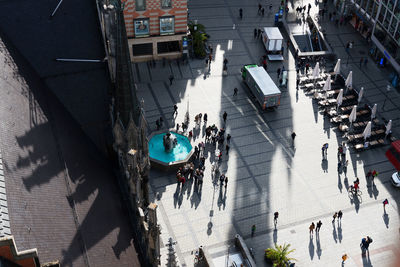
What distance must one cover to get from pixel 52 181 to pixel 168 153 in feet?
82.1

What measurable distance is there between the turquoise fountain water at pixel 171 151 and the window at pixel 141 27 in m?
14.2

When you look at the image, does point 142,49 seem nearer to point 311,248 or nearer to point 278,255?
point 311,248

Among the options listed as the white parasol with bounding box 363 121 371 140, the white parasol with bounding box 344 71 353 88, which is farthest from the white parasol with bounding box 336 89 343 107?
the white parasol with bounding box 363 121 371 140

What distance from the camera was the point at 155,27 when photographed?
185 ft

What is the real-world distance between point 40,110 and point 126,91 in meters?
4.31

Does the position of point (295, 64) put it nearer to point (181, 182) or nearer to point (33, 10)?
point (181, 182)

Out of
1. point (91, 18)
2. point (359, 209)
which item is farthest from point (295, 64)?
point (91, 18)

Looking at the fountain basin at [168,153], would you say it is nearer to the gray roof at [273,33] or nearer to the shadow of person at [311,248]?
the shadow of person at [311,248]

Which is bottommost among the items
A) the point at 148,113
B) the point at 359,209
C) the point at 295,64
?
the point at 359,209

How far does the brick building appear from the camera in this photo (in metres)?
54.6

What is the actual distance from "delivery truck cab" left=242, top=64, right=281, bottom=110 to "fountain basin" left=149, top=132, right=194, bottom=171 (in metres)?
9.58

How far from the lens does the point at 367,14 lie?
208 feet

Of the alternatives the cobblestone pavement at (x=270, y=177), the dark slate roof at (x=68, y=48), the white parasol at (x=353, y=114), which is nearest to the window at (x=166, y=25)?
the cobblestone pavement at (x=270, y=177)

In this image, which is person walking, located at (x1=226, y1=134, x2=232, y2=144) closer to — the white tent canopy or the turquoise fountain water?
the turquoise fountain water
